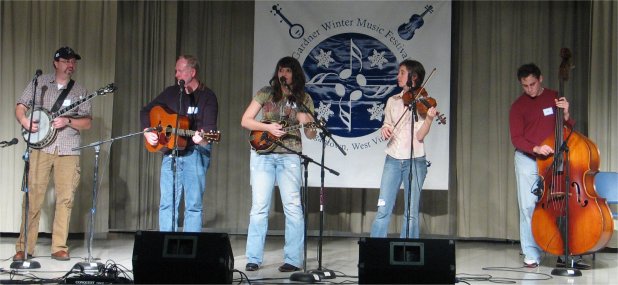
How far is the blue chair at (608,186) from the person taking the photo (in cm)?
705

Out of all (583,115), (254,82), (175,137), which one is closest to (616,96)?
(583,115)

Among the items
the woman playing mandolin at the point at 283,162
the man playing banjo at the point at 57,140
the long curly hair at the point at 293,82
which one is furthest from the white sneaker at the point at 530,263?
the man playing banjo at the point at 57,140

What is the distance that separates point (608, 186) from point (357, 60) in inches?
104

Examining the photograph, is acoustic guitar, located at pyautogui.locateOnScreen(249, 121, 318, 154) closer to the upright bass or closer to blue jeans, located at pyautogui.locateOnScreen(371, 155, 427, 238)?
blue jeans, located at pyautogui.locateOnScreen(371, 155, 427, 238)

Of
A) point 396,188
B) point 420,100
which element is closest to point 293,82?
point 420,100

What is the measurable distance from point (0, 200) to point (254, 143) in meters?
3.58

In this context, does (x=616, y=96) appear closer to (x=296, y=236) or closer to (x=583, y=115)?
(x=583, y=115)

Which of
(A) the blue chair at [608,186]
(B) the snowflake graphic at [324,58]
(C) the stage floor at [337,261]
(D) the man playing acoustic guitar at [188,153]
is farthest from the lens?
(B) the snowflake graphic at [324,58]

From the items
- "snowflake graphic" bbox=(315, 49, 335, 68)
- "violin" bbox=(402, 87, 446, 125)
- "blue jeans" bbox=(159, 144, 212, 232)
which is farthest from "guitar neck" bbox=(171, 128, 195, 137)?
"snowflake graphic" bbox=(315, 49, 335, 68)

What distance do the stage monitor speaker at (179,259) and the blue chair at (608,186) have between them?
12.9 ft

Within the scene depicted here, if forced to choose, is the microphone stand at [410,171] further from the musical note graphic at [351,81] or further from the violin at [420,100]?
the musical note graphic at [351,81]

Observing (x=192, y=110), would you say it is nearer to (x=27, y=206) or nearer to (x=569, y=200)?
(x=27, y=206)

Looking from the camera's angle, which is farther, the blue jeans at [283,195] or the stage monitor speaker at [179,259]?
the blue jeans at [283,195]

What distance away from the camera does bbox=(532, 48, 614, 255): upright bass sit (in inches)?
231
